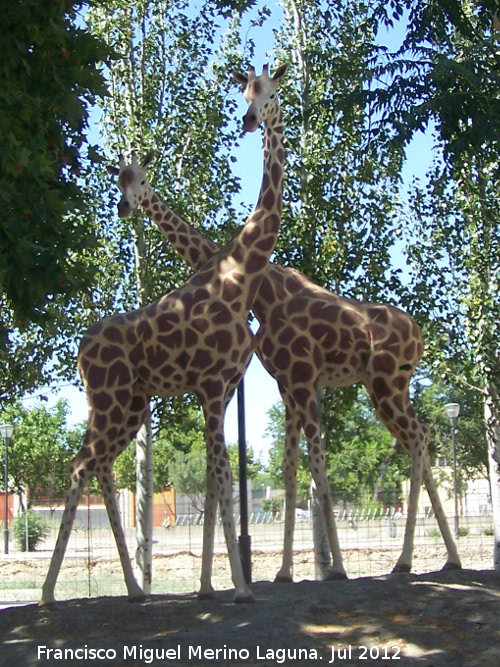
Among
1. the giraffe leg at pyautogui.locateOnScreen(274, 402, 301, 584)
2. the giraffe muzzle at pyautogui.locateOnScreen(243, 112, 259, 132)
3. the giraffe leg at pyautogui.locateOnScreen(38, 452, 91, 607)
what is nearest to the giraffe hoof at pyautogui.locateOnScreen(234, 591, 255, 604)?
the giraffe leg at pyautogui.locateOnScreen(274, 402, 301, 584)

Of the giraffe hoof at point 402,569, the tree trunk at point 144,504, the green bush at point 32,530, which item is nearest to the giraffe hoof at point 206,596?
the giraffe hoof at point 402,569

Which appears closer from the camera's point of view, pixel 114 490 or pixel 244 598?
pixel 244 598

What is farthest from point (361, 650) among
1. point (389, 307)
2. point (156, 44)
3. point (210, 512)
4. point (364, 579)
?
point (156, 44)

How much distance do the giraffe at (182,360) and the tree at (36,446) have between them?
36288 mm

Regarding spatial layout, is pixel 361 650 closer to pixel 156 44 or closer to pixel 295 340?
pixel 295 340

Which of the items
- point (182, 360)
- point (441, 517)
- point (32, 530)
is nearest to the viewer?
point (182, 360)

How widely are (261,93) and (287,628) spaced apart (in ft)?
18.4

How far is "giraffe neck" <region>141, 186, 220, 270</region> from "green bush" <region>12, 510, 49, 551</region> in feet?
55.9

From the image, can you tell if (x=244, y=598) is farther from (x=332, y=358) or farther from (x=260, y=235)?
(x=260, y=235)

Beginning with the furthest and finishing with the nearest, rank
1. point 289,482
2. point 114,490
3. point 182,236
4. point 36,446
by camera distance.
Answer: point 36,446
point 182,236
point 289,482
point 114,490

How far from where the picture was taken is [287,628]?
323 inches

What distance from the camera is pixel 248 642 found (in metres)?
7.93

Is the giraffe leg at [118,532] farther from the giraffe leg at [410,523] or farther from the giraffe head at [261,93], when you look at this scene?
the giraffe head at [261,93]

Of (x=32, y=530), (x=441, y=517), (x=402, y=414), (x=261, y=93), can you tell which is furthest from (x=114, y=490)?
(x=32, y=530)
